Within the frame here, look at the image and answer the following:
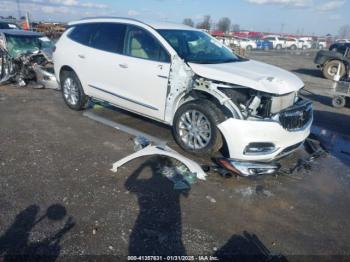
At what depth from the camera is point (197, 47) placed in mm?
5352

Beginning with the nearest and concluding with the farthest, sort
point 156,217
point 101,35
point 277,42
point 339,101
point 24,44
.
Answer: point 156,217
point 101,35
point 339,101
point 24,44
point 277,42

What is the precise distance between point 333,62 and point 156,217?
15466 millimetres

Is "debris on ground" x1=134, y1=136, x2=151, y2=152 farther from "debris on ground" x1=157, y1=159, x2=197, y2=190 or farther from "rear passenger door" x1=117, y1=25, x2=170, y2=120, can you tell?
"debris on ground" x1=157, y1=159, x2=197, y2=190

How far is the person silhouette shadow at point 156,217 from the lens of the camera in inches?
114

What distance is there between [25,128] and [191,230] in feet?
13.5

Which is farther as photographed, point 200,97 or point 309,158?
point 309,158

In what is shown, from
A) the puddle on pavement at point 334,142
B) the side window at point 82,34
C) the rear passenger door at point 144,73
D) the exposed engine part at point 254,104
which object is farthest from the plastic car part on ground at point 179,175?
the side window at point 82,34

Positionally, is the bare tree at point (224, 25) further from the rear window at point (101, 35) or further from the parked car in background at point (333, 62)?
the rear window at point (101, 35)

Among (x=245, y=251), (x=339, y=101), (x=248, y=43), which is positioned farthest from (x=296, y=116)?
(x=248, y=43)

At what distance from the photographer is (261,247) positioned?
2.99 meters

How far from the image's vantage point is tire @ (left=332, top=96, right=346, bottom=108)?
898 centimetres

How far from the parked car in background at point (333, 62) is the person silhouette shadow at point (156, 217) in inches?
549

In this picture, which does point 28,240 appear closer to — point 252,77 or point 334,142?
point 252,77

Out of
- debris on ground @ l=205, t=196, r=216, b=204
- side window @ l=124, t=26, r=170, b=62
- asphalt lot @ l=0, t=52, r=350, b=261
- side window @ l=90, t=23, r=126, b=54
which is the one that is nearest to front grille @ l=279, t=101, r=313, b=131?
asphalt lot @ l=0, t=52, r=350, b=261
